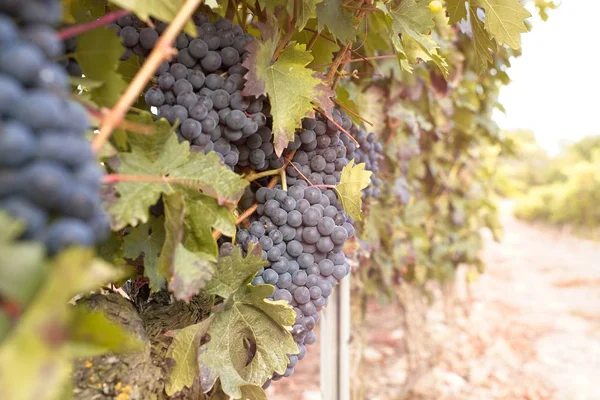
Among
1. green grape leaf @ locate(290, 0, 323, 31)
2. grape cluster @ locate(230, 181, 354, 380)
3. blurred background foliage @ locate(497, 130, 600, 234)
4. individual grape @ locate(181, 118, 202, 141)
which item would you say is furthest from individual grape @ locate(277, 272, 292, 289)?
blurred background foliage @ locate(497, 130, 600, 234)

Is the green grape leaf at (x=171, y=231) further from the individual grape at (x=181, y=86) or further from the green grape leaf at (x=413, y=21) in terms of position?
the green grape leaf at (x=413, y=21)

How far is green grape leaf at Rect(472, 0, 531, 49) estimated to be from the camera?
78 centimetres

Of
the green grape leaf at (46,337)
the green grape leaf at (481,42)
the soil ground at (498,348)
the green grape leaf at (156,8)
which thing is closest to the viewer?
the green grape leaf at (46,337)

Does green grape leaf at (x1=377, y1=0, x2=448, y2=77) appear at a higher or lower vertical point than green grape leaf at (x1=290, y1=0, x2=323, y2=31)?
higher

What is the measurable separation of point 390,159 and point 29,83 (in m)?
1.55

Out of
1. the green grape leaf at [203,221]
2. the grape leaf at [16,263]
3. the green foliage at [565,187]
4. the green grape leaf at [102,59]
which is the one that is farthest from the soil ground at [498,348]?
the green foliage at [565,187]

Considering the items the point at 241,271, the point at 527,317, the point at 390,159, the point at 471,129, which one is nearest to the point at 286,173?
the point at 241,271

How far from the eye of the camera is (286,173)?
0.74 m

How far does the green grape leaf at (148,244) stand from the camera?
1.73 ft

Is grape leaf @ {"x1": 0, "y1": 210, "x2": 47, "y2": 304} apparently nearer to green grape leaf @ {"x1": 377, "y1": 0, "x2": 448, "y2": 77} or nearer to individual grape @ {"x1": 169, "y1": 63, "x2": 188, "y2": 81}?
individual grape @ {"x1": 169, "y1": 63, "x2": 188, "y2": 81}

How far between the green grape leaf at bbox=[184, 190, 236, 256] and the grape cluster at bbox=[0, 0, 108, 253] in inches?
8.1

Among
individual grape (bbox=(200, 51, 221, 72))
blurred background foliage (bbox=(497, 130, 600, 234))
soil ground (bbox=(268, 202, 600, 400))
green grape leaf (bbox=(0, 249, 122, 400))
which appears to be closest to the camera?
green grape leaf (bbox=(0, 249, 122, 400))

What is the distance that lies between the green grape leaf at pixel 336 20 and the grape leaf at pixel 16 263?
1.67ft

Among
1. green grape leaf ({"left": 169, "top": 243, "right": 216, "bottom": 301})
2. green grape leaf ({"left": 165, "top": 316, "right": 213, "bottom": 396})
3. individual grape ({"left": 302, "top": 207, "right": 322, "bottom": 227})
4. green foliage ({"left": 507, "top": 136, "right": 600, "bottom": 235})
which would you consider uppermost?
green foliage ({"left": 507, "top": 136, "right": 600, "bottom": 235})
